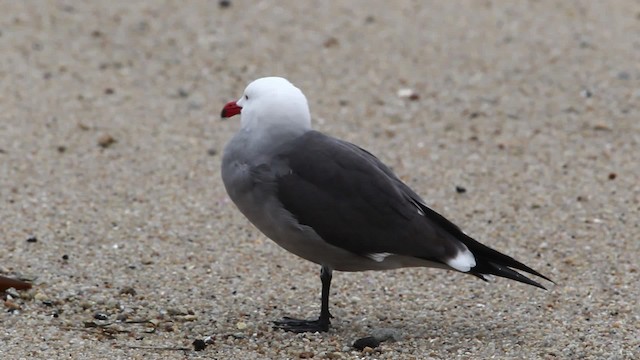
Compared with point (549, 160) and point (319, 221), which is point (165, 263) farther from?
point (549, 160)

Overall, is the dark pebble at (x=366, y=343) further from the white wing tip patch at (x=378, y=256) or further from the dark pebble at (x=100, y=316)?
the dark pebble at (x=100, y=316)

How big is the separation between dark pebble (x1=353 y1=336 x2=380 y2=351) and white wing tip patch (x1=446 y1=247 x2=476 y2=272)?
1.40 feet

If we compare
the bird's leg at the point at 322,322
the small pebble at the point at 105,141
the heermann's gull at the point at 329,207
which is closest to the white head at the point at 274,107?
the heermann's gull at the point at 329,207

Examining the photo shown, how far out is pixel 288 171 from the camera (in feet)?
14.7

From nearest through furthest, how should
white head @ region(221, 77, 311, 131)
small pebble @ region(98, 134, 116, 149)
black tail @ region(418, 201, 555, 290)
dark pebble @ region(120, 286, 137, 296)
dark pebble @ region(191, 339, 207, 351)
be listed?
dark pebble @ region(191, 339, 207, 351)
black tail @ region(418, 201, 555, 290)
white head @ region(221, 77, 311, 131)
dark pebble @ region(120, 286, 137, 296)
small pebble @ region(98, 134, 116, 149)

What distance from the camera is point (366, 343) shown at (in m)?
4.40

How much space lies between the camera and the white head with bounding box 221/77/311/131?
4629 mm

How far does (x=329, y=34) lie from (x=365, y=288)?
444cm

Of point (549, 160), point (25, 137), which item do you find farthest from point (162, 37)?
point (549, 160)

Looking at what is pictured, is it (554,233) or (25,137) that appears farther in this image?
(25,137)

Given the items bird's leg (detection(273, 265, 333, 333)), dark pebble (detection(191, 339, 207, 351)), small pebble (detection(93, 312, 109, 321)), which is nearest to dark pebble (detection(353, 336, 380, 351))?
bird's leg (detection(273, 265, 333, 333))

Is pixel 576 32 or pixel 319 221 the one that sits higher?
pixel 576 32

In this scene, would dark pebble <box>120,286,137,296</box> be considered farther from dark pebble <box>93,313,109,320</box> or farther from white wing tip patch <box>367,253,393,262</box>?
white wing tip patch <box>367,253,393,262</box>

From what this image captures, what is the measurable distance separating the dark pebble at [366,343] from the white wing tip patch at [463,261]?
0.43 metres
